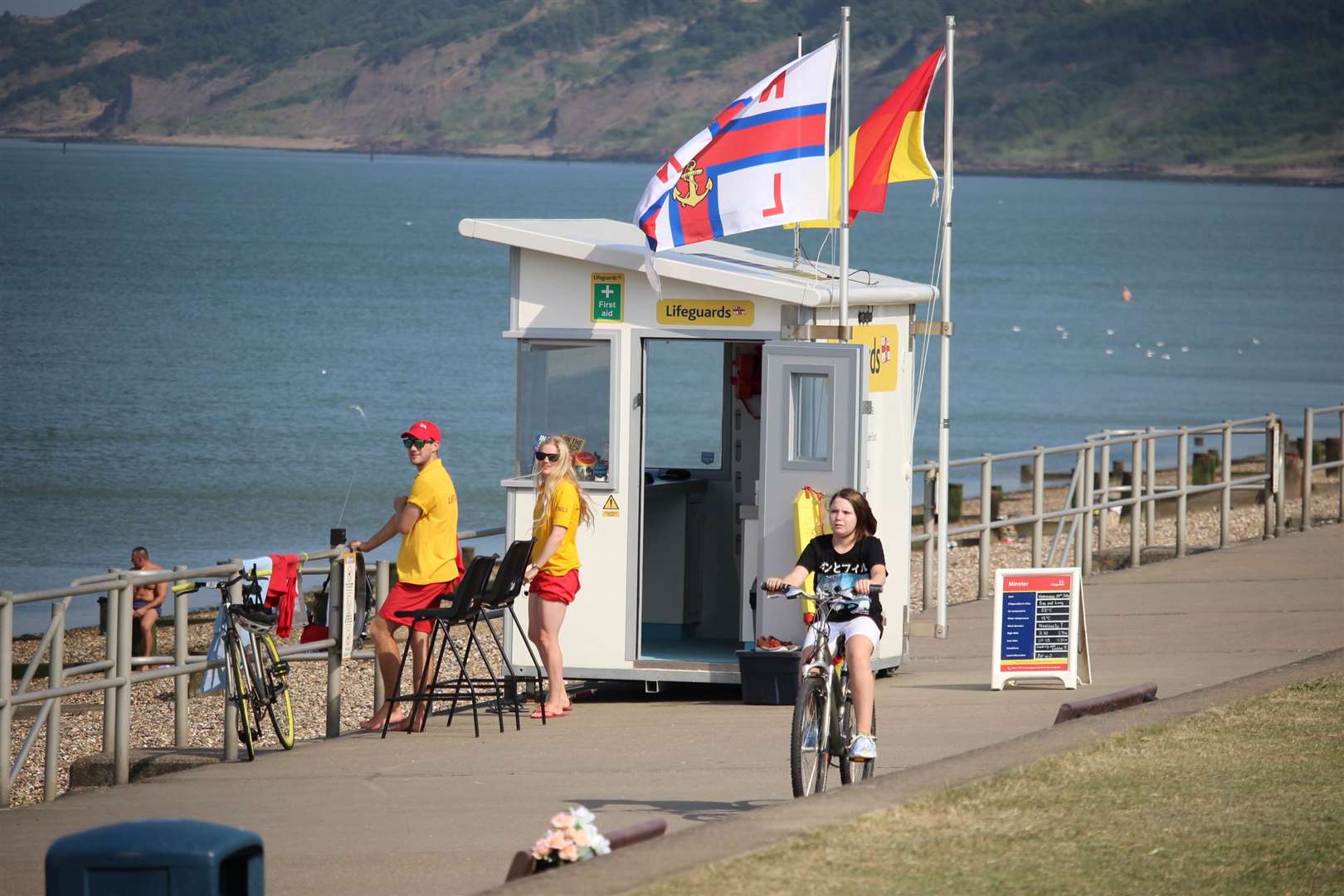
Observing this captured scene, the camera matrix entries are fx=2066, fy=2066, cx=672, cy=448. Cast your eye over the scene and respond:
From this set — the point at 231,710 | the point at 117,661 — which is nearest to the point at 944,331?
the point at 231,710

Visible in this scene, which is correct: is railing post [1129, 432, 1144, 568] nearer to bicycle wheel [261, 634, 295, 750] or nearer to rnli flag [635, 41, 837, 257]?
rnli flag [635, 41, 837, 257]

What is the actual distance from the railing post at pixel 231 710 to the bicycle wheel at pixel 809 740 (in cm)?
342

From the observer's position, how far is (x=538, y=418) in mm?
12047

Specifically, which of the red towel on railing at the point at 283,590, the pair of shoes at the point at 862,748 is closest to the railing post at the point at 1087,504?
the red towel on railing at the point at 283,590

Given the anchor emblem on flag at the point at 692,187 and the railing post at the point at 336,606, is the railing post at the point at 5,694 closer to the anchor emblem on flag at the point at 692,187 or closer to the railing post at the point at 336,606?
the railing post at the point at 336,606

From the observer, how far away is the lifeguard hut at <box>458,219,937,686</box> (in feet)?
37.9

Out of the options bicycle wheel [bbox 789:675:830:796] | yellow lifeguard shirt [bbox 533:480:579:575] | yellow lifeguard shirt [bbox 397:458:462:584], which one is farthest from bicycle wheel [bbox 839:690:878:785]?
yellow lifeguard shirt [bbox 397:458:462:584]

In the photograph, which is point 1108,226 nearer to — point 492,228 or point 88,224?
point 88,224

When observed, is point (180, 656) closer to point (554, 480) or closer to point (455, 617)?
point (455, 617)

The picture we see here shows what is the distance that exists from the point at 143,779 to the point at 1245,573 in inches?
379

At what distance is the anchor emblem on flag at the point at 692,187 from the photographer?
11945 mm

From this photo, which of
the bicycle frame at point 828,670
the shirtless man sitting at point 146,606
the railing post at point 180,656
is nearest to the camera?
the bicycle frame at point 828,670

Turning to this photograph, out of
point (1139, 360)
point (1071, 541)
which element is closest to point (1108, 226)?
point (1139, 360)

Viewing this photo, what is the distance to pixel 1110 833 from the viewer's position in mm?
7207
